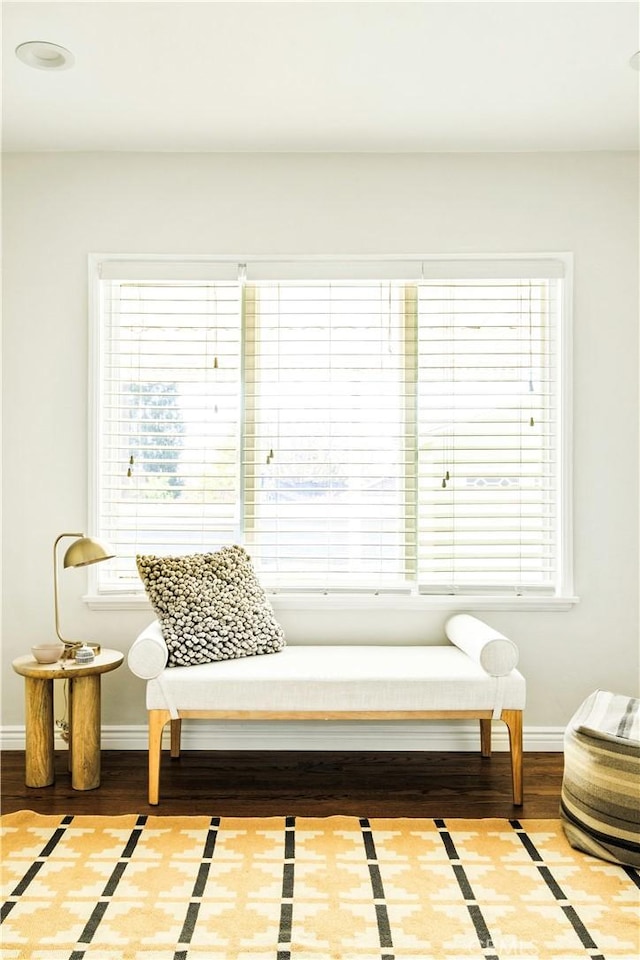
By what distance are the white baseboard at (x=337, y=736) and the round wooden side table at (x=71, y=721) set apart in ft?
1.60

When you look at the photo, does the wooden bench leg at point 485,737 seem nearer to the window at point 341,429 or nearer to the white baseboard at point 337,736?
the white baseboard at point 337,736

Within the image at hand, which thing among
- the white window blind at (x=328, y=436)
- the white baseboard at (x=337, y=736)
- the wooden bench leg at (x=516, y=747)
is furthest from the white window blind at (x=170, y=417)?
the wooden bench leg at (x=516, y=747)

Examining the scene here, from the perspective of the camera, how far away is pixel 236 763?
343 cm

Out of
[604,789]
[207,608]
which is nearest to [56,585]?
[207,608]

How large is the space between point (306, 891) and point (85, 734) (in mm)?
1213

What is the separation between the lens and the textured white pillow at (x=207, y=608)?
315 centimetres

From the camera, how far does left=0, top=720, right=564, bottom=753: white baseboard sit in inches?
142

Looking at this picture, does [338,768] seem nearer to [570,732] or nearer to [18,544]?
[570,732]

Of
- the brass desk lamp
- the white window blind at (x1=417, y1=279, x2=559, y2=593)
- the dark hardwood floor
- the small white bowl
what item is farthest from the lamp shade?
the white window blind at (x1=417, y1=279, x2=559, y2=593)

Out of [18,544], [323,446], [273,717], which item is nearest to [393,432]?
[323,446]

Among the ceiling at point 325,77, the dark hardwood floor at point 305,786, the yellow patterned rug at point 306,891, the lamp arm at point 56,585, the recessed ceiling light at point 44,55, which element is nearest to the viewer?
the yellow patterned rug at point 306,891

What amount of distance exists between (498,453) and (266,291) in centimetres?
135

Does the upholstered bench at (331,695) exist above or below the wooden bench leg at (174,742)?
above

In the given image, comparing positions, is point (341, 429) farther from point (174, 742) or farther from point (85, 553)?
point (174, 742)
